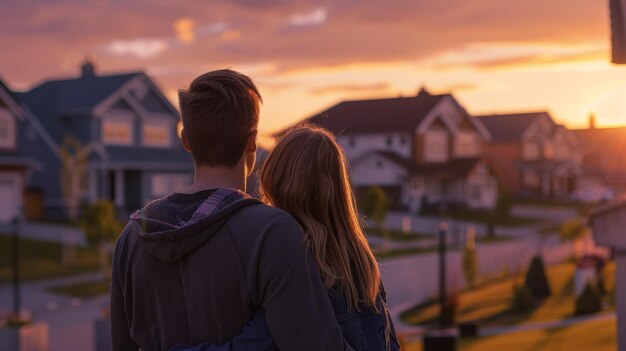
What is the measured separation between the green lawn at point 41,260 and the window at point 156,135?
1235cm

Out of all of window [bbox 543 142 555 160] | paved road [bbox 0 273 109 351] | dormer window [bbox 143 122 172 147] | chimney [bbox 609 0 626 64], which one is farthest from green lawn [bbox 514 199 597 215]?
chimney [bbox 609 0 626 64]

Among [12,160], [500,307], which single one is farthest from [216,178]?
[12,160]

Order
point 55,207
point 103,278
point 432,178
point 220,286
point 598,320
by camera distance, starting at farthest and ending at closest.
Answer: point 432,178
point 55,207
point 103,278
point 598,320
point 220,286

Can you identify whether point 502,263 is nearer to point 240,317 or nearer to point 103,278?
point 103,278

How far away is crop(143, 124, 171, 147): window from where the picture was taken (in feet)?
133

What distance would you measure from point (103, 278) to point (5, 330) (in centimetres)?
1383

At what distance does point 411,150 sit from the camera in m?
51.1

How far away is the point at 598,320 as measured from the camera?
13891 millimetres

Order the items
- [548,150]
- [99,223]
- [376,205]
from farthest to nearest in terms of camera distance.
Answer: [548,150], [376,205], [99,223]

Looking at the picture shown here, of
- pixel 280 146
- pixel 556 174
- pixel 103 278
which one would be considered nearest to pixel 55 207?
pixel 103 278

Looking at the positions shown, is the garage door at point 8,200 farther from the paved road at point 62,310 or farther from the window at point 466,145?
the window at point 466,145

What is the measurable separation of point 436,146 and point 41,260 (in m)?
32.0

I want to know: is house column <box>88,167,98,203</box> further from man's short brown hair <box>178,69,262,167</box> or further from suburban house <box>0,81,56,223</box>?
man's short brown hair <box>178,69,262,167</box>

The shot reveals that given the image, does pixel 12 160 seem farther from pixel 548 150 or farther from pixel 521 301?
pixel 548 150
